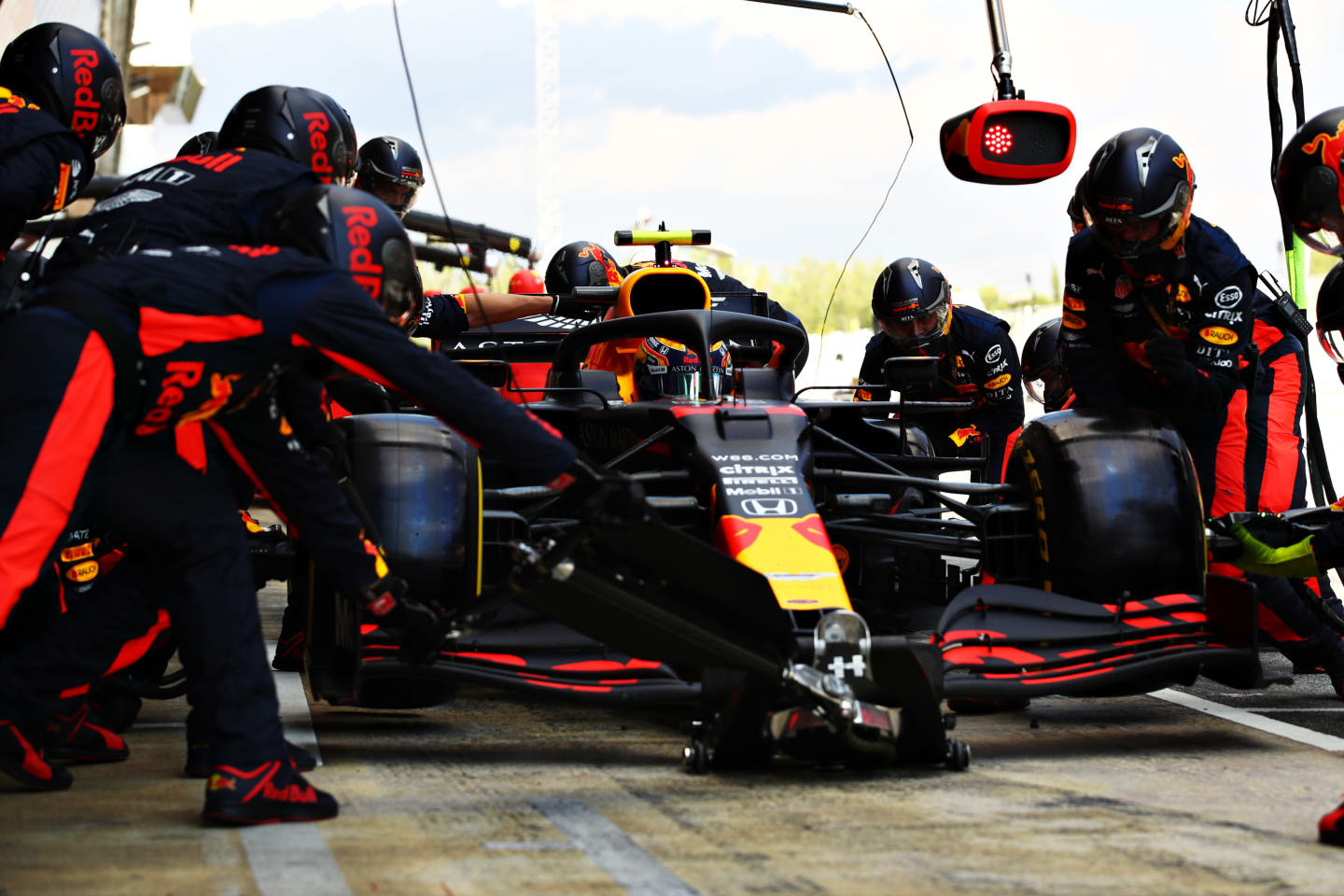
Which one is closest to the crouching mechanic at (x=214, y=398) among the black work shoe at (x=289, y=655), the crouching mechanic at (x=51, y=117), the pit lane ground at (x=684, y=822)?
the pit lane ground at (x=684, y=822)

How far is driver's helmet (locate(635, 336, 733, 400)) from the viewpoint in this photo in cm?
682

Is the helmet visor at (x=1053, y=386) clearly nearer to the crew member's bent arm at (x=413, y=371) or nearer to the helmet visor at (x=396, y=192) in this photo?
the helmet visor at (x=396, y=192)

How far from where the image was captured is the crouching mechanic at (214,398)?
3.72 m

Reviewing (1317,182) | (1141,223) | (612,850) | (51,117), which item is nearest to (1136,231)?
(1141,223)

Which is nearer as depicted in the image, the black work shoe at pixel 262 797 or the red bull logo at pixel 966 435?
the black work shoe at pixel 262 797

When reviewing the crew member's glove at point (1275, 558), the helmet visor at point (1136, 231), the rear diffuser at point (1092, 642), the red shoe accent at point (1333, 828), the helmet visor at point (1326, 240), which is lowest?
the red shoe accent at point (1333, 828)

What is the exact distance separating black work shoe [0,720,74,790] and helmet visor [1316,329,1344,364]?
159 inches

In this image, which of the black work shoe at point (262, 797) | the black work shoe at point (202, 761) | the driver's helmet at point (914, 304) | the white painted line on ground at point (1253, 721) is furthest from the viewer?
the driver's helmet at point (914, 304)

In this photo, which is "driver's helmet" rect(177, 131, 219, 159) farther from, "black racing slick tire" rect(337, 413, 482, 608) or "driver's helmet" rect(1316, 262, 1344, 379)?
"driver's helmet" rect(1316, 262, 1344, 379)

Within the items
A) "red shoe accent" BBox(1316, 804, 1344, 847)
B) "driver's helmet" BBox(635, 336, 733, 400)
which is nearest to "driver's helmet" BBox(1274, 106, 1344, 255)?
"red shoe accent" BBox(1316, 804, 1344, 847)

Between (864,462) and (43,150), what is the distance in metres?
3.32

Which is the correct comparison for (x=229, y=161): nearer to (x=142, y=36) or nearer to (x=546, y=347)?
(x=546, y=347)

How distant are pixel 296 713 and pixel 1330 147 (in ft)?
12.9

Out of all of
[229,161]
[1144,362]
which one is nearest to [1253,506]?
[1144,362]
